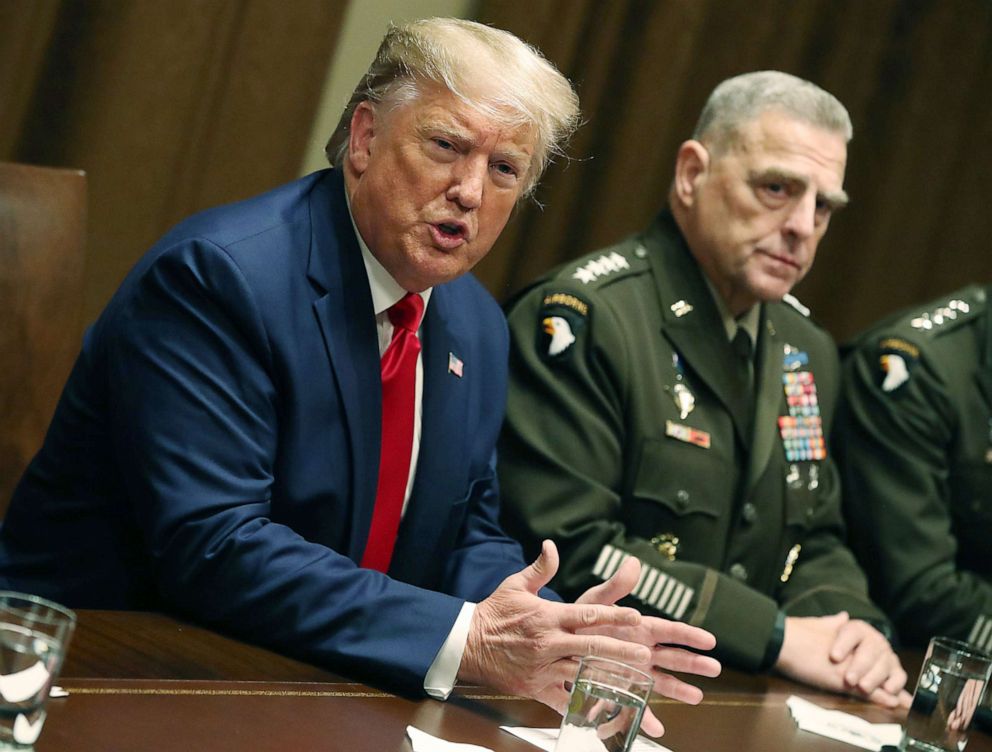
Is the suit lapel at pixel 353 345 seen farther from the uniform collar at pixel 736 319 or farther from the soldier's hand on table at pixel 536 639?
the uniform collar at pixel 736 319

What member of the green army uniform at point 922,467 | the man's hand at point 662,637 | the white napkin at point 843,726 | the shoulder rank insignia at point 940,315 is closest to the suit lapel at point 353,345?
the man's hand at point 662,637

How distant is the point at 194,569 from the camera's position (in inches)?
70.7

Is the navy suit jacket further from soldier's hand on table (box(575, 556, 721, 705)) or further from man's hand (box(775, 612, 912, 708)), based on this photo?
man's hand (box(775, 612, 912, 708))

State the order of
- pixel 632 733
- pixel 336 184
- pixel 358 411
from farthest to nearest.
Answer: pixel 336 184, pixel 358 411, pixel 632 733

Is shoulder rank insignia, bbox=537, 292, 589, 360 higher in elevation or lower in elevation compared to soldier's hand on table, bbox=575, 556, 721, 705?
higher

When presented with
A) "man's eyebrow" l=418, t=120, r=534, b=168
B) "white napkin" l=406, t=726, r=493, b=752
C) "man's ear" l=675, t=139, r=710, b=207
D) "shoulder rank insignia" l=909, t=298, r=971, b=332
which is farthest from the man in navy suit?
"shoulder rank insignia" l=909, t=298, r=971, b=332

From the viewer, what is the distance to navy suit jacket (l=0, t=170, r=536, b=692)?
179 cm

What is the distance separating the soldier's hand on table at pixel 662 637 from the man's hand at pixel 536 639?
0.05 m

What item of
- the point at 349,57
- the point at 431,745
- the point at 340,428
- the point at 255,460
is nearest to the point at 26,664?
the point at 431,745

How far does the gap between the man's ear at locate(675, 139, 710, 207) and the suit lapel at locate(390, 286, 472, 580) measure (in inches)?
36.2

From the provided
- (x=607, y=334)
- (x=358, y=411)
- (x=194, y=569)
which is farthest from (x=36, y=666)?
(x=607, y=334)

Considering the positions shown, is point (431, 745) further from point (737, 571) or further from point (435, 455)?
point (737, 571)

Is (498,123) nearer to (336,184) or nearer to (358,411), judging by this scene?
(336,184)

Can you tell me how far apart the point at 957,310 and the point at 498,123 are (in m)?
1.70
